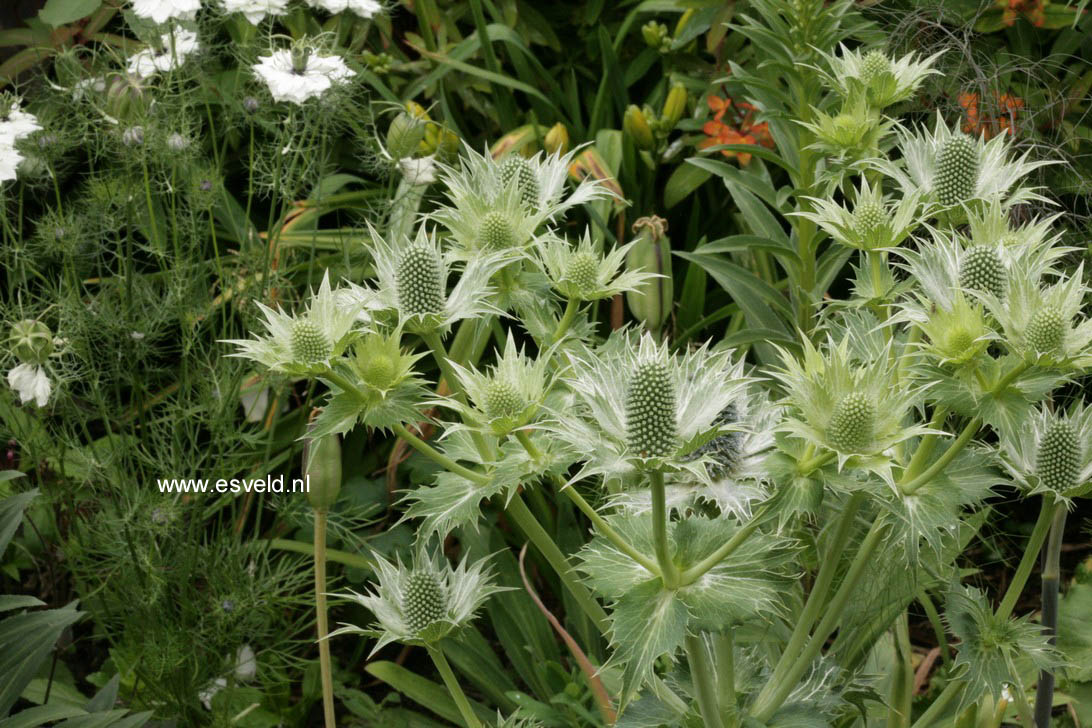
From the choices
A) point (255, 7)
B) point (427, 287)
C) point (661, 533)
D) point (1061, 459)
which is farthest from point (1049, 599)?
point (255, 7)

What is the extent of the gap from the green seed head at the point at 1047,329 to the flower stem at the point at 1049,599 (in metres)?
0.48

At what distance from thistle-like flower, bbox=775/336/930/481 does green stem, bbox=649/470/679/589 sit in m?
0.12

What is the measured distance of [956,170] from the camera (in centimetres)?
121

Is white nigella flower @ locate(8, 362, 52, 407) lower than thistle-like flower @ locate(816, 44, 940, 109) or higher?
lower

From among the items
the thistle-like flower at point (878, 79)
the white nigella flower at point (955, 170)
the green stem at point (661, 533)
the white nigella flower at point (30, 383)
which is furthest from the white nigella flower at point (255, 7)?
the green stem at point (661, 533)

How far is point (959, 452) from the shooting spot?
0.98 m

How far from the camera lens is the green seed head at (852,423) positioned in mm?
910

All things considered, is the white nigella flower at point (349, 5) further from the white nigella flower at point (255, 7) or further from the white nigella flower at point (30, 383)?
the white nigella flower at point (30, 383)

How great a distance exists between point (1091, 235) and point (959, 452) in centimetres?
115

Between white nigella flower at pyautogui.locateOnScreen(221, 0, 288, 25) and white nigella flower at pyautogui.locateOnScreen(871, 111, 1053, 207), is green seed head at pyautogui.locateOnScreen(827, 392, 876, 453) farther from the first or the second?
white nigella flower at pyautogui.locateOnScreen(221, 0, 288, 25)

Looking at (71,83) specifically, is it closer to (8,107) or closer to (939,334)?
(8,107)

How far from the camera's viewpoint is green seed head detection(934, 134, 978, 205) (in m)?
1.20

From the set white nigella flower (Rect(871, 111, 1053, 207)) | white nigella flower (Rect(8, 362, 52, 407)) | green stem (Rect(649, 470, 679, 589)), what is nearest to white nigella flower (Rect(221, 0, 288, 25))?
white nigella flower (Rect(8, 362, 52, 407))

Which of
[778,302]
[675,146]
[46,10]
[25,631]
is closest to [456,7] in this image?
[675,146]
